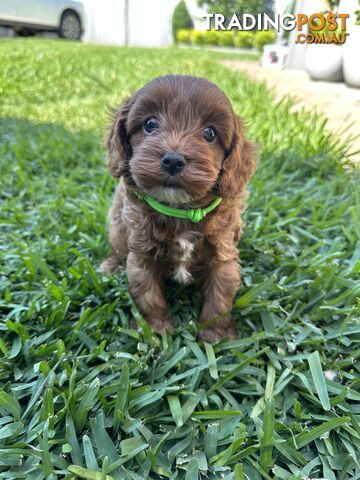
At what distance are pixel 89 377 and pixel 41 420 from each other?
0.91ft

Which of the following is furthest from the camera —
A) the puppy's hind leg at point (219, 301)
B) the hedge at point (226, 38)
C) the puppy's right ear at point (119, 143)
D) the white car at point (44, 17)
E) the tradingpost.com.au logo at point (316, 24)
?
the hedge at point (226, 38)

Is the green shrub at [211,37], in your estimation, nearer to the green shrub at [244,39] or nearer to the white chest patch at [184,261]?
the green shrub at [244,39]

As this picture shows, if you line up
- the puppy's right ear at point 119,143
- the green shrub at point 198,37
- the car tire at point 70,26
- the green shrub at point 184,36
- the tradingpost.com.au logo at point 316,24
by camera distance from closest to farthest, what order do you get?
the puppy's right ear at point 119,143
the tradingpost.com.au logo at point 316,24
the car tire at point 70,26
the green shrub at point 198,37
the green shrub at point 184,36

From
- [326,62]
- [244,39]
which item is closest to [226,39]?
[244,39]

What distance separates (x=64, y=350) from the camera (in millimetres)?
2047

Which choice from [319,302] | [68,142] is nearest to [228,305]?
[319,302]

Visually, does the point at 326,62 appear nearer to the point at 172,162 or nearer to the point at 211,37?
the point at 172,162

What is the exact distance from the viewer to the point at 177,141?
1875 mm

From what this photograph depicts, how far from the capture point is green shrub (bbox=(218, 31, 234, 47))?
19875 millimetres

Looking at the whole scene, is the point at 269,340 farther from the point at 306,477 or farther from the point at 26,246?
the point at 26,246

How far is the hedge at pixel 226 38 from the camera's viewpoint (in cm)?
1652

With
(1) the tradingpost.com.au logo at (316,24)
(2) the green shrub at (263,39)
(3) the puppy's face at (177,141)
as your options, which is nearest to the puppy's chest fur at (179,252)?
(3) the puppy's face at (177,141)

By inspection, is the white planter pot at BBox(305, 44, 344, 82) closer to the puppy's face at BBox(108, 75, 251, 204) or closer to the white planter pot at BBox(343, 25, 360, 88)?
the white planter pot at BBox(343, 25, 360, 88)

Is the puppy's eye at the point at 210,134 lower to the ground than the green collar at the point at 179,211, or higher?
higher
